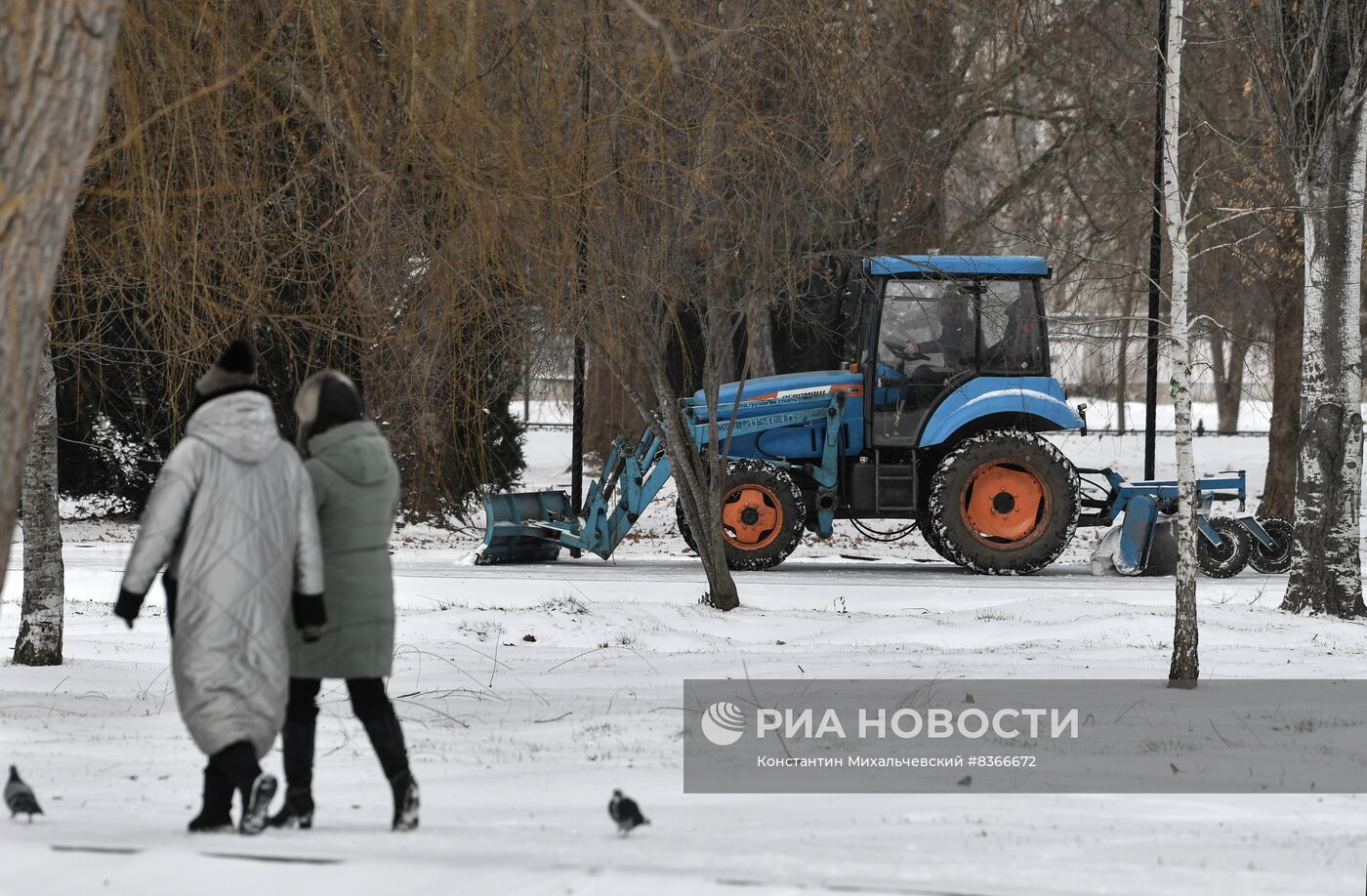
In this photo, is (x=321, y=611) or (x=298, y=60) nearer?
(x=321, y=611)

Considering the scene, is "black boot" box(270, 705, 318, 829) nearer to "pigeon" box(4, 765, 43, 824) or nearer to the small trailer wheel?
"pigeon" box(4, 765, 43, 824)

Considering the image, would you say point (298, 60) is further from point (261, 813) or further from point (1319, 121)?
point (1319, 121)

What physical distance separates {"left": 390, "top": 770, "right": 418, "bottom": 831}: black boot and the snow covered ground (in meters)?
0.07

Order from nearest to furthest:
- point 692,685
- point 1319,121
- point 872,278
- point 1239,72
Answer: point 692,685 < point 1319,121 < point 872,278 < point 1239,72

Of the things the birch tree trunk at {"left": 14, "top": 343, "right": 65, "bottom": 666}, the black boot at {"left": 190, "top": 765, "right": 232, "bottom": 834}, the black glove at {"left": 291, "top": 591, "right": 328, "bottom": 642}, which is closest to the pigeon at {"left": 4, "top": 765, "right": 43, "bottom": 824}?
the black boot at {"left": 190, "top": 765, "right": 232, "bottom": 834}

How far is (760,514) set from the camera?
13438mm

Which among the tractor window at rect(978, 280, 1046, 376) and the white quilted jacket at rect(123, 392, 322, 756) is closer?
the white quilted jacket at rect(123, 392, 322, 756)

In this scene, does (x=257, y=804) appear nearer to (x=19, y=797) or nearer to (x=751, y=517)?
(x=19, y=797)

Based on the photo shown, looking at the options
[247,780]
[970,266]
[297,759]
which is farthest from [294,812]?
[970,266]

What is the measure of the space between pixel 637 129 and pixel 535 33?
164 cm

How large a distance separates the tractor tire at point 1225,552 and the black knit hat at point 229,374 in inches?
410

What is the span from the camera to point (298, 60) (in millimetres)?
6387

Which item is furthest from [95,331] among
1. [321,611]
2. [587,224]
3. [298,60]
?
[321,611]

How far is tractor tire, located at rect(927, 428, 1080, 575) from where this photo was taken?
13.3 meters
